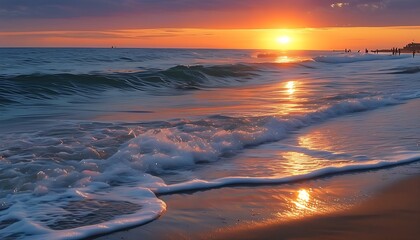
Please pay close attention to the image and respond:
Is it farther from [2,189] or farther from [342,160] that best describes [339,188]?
[2,189]

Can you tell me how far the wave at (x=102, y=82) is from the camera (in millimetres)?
17484

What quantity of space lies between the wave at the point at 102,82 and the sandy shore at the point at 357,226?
483 inches

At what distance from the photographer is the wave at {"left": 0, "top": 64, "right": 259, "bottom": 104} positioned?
1748 cm

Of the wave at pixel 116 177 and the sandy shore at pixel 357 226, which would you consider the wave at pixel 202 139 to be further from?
the sandy shore at pixel 357 226

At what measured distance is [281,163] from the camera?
695cm

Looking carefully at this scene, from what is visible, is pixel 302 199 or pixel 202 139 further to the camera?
pixel 202 139

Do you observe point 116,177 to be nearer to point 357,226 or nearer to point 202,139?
point 202,139

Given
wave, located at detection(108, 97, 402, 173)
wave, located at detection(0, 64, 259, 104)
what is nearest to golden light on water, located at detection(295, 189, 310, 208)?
wave, located at detection(108, 97, 402, 173)

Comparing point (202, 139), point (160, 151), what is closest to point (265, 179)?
point (160, 151)

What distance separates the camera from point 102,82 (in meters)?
20.9

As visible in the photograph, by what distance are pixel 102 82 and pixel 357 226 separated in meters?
17.4

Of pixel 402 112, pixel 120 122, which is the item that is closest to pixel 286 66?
pixel 402 112

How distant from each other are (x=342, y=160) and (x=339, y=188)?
4.66 ft

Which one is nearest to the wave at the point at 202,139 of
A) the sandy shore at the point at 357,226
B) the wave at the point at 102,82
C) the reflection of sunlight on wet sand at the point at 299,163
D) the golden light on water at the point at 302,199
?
the reflection of sunlight on wet sand at the point at 299,163
